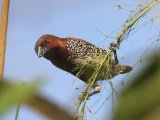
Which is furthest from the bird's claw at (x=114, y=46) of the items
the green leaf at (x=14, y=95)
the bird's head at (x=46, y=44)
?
the bird's head at (x=46, y=44)

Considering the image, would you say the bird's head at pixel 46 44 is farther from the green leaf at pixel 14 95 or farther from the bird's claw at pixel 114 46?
the green leaf at pixel 14 95

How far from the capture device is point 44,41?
4469 millimetres

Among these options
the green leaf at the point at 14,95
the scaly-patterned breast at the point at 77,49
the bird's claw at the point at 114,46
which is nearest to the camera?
the green leaf at the point at 14,95

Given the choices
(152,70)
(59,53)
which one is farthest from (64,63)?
(152,70)

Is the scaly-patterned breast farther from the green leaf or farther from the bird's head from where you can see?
the green leaf

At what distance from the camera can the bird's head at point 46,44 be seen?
4343mm

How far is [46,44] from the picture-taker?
4480 millimetres

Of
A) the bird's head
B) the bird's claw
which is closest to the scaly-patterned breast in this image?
the bird's head

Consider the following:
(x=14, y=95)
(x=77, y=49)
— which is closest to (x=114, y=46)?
(x=14, y=95)

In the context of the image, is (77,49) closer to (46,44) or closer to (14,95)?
(46,44)

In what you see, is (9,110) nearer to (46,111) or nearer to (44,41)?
(46,111)

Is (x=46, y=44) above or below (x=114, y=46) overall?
below

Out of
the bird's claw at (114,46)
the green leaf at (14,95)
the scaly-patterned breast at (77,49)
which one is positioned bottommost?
the scaly-patterned breast at (77,49)

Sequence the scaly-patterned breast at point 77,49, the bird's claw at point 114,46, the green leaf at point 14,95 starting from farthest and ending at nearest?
the scaly-patterned breast at point 77,49 → the bird's claw at point 114,46 → the green leaf at point 14,95
